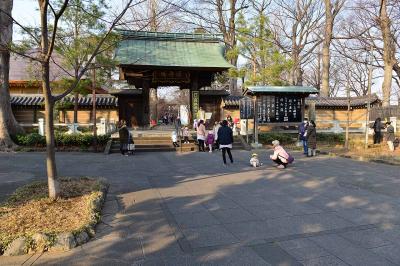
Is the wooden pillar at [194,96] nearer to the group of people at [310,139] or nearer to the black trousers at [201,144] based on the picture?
the black trousers at [201,144]

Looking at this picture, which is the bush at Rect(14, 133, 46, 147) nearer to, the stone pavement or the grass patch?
the stone pavement

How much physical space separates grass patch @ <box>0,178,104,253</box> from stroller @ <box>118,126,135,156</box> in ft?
24.3

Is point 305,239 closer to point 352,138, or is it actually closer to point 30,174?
point 30,174

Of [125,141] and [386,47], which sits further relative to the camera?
[386,47]

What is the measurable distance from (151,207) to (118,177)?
348 cm

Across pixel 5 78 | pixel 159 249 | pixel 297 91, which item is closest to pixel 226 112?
pixel 297 91

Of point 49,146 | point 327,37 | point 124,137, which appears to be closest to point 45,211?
point 49,146

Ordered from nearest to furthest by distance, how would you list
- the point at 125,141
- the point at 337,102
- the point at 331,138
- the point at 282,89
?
the point at 125,141 → the point at 282,89 → the point at 331,138 → the point at 337,102

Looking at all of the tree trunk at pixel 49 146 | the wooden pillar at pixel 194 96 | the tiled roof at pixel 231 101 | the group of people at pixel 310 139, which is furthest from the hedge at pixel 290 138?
the tree trunk at pixel 49 146

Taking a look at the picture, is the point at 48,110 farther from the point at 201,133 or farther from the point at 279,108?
the point at 279,108

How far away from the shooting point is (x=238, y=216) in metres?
6.18

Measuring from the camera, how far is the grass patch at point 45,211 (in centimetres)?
495

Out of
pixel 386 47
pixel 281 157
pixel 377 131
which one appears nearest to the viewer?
pixel 281 157

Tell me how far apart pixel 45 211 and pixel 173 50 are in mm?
17058
